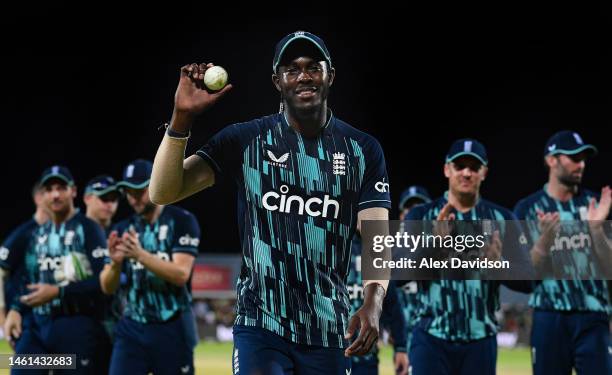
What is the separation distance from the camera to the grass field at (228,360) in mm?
18141

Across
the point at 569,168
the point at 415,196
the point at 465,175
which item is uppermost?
the point at 415,196

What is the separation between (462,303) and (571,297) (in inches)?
56.5

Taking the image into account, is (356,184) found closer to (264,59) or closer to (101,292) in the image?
(101,292)

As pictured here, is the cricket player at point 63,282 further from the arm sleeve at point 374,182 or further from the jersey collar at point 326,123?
the arm sleeve at point 374,182

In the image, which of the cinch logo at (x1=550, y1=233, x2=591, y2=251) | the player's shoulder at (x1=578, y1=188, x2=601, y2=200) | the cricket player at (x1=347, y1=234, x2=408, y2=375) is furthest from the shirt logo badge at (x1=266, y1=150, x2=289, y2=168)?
the player's shoulder at (x1=578, y1=188, x2=601, y2=200)

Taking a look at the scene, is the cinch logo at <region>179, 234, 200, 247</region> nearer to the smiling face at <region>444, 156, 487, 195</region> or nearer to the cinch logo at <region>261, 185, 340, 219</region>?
the smiling face at <region>444, 156, 487, 195</region>

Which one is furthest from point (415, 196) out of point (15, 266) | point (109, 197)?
point (15, 266)

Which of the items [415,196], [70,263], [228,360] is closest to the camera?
[70,263]

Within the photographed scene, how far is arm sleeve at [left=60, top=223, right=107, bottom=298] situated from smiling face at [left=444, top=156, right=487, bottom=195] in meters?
3.46

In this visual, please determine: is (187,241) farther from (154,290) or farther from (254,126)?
(254,126)

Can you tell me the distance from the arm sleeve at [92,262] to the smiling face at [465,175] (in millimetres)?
3456

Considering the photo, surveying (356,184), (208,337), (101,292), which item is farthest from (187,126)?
(208,337)

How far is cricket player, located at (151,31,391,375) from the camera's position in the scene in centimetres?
416

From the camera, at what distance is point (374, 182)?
175 inches
